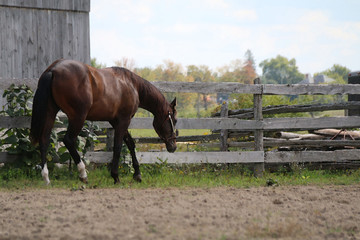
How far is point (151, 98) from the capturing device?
23.0ft

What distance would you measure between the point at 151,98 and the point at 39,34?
575 centimetres

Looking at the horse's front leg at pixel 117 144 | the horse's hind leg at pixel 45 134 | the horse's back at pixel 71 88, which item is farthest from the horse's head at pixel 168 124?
the horse's hind leg at pixel 45 134

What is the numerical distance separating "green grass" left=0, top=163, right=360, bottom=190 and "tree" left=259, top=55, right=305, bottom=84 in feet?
328

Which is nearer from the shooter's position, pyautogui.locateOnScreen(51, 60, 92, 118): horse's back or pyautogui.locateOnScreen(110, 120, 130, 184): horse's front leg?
pyautogui.locateOnScreen(51, 60, 92, 118): horse's back

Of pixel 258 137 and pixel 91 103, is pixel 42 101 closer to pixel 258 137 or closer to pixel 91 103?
pixel 91 103

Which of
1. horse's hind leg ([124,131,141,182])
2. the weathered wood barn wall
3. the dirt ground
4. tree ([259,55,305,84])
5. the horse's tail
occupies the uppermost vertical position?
tree ([259,55,305,84])

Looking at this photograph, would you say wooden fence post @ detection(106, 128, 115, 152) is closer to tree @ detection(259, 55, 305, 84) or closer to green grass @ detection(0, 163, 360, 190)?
green grass @ detection(0, 163, 360, 190)

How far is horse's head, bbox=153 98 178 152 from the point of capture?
716 cm

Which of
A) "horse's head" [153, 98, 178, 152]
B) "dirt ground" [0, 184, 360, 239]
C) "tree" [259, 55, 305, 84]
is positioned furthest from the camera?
"tree" [259, 55, 305, 84]

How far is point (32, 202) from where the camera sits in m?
4.99

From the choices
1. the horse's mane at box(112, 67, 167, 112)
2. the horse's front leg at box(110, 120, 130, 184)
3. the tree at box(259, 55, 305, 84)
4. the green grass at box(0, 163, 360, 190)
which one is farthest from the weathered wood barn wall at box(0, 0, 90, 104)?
the tree at box(259, 55, 305, 84)

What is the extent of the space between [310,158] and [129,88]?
12.8 ft

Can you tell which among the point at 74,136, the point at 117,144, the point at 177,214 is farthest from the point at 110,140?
the point at 177,214

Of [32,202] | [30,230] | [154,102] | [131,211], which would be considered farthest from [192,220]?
[154,102]
